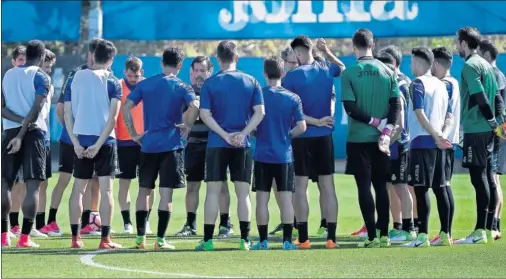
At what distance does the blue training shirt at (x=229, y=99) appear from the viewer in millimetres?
12695

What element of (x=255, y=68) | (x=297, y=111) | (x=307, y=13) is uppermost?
(x=307, y=13)

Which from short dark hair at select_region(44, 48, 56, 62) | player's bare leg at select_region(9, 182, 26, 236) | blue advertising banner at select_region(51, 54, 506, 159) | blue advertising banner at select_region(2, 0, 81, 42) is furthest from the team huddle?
blue advertising banner at select_region(2, 0, 81, 42)

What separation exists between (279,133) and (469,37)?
8.19 feet

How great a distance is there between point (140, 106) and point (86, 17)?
54.2 feet

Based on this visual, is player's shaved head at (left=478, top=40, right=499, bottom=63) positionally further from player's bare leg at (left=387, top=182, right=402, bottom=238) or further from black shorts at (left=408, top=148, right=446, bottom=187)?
player's bare leg at (left=387, top=182, right=402, bottom=238)

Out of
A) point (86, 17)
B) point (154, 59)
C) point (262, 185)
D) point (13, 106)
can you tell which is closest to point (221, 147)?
point (262, 185)

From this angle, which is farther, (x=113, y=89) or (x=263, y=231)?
(x=263, y=231)

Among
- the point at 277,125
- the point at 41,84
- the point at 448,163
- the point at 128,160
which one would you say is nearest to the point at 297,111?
the point at 277,125

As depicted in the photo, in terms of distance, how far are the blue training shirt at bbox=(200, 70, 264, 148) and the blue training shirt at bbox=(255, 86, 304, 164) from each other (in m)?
0.25

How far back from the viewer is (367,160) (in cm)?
1309

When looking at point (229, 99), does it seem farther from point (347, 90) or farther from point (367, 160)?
point (367, 160)

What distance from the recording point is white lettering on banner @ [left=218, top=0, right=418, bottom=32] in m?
29.1

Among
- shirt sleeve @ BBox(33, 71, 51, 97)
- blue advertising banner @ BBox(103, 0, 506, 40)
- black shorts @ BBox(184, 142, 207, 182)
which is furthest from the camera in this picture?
blue advertising banner @ BBox(103, 0, 506, 40)

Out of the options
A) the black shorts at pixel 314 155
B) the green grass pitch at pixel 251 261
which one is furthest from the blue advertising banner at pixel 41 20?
the black shorts at pixel 314 155
